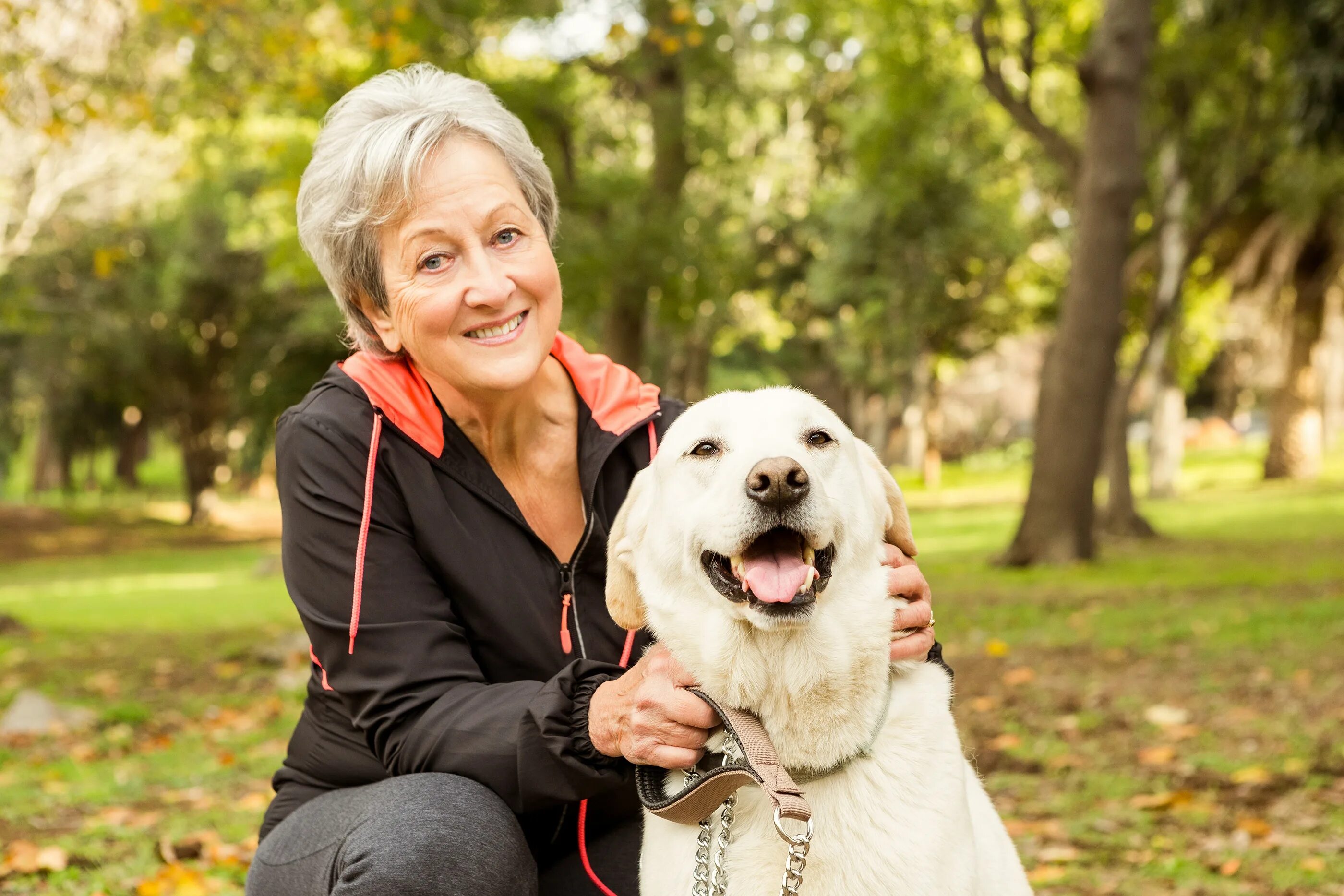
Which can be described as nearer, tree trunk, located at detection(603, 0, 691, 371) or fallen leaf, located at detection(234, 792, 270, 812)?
fallen leaf, located at detection(234, 792, 270, 812)

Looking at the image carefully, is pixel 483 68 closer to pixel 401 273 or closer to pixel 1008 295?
pixel 401 273

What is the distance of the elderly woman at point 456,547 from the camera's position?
2.07 m

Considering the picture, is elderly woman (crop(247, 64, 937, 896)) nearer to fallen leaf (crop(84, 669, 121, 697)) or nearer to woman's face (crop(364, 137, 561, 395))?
woman's face (crop(364, 137, 561, 395))

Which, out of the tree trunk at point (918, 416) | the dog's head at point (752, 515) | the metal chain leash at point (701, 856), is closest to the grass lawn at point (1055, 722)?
the dog's head at point (752, 515)

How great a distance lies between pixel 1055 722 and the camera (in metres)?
5.55

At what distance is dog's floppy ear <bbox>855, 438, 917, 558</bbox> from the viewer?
236 centimetres

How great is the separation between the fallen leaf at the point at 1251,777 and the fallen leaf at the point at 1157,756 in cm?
32

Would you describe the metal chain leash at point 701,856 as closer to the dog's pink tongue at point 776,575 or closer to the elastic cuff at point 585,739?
the elastic cuff at point 585,739

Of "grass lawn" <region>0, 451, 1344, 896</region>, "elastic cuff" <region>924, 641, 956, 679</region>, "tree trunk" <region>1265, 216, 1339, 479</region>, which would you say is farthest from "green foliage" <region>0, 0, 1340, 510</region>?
"elastic cuff" <region>924, 641, 956, 679</region>

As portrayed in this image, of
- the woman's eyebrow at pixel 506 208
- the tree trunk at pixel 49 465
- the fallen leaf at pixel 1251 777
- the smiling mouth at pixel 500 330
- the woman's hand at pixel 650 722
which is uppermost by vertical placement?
the woman's eyebrow at pixel 506 208

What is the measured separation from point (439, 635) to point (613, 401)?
0.68 metres

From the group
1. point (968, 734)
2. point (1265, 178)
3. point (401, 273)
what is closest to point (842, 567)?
point (401, 273)

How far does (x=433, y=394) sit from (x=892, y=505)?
1012mm

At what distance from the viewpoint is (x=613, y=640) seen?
8.41ft
